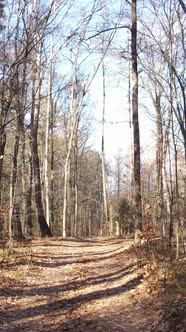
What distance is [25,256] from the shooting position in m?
12.9

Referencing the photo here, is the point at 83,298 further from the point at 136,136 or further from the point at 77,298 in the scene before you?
the point at 136,136

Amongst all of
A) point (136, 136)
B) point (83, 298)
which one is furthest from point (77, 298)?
point (136, 136)

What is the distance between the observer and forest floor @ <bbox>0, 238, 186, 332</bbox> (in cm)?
658

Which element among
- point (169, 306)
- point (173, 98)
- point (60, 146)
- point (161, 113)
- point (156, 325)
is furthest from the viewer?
point (60, 146)

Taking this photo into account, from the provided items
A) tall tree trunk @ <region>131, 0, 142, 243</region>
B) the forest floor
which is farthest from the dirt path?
tall tree trunk @ <region>131, 0, 142, 243</region>

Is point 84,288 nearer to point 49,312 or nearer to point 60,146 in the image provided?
point 49,312

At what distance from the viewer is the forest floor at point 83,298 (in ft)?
21.6

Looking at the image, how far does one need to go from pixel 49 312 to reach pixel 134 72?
8.48 metres

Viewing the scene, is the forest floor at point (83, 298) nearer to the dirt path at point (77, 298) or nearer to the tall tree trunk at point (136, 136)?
the dirt path at point (77, 298)

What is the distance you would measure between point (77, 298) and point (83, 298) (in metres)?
0.12

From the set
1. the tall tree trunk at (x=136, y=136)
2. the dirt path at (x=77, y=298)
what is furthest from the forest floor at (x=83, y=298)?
the tall tree trunk at (x=136, y=136)

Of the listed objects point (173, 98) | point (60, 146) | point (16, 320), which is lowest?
point (16, 320)

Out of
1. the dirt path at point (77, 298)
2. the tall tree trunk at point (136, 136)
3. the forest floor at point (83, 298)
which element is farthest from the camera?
the tall tree trunk at point (136, 136)

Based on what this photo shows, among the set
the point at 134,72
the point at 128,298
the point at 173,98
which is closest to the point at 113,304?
the point at 128,298
